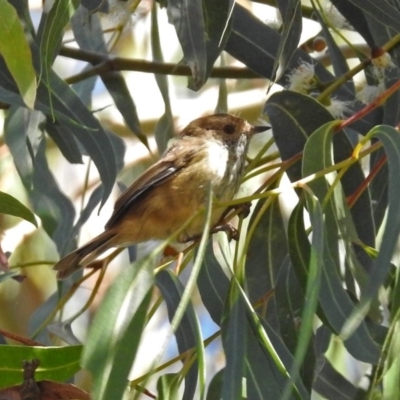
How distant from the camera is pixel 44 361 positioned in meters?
1.57

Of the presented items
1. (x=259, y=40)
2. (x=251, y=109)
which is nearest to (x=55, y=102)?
(x=259, y=40)

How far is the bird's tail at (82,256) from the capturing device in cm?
226

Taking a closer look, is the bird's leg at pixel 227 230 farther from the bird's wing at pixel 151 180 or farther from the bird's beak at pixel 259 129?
the bird's beak at pixel 259 129

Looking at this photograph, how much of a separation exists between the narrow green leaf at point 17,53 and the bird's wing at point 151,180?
792 mm

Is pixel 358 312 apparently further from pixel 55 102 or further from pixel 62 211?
pixel 62 211

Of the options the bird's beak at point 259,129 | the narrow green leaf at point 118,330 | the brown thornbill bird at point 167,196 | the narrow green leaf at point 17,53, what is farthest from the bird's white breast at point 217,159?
the narrow green leaf at point 118,330

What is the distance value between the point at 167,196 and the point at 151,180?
0.07 metres

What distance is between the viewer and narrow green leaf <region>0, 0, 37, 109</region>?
1.60 m

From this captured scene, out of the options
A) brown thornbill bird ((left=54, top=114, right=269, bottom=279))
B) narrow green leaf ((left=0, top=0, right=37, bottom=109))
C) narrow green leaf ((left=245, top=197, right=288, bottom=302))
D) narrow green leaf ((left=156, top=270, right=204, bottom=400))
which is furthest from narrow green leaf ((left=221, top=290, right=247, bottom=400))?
brown thornbill bird ((left=54, top=114, right=269, bottom=279))

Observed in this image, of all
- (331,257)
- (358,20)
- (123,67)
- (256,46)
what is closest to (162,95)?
(123,67)

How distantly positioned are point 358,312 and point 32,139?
1.20 meters

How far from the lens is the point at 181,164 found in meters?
2.42

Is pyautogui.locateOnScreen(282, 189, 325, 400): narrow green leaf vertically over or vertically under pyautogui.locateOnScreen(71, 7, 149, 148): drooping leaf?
under

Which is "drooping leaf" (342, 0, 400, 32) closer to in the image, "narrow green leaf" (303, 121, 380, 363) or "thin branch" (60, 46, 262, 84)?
"narrow green leaf" (303, 121, 380, 363)
